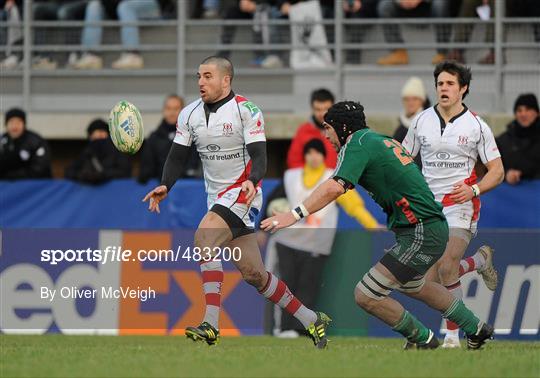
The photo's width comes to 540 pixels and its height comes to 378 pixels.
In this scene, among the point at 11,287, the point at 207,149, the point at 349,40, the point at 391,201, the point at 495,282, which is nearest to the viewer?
the point at 391,201

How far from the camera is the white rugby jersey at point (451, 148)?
13.1 meters

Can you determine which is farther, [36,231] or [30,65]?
[30,65]

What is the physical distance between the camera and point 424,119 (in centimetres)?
1325

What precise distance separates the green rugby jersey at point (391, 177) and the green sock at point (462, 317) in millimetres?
837

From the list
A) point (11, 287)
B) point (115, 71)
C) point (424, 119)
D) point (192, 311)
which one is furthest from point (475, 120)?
point (115, 71)

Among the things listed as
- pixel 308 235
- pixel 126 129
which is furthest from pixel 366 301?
pixel 308 235

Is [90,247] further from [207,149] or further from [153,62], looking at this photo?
[153,62]

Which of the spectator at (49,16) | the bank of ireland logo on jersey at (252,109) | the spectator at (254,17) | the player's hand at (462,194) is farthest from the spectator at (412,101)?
the spectator at (49,16)

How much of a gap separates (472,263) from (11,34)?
1051 cm

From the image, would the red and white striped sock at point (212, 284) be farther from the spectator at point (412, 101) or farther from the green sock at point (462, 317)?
the spectator at point (412, 101)

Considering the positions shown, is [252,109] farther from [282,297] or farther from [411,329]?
[411,329]

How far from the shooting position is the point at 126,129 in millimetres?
12836

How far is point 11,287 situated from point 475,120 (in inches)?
204

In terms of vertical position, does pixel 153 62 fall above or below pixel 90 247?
above
